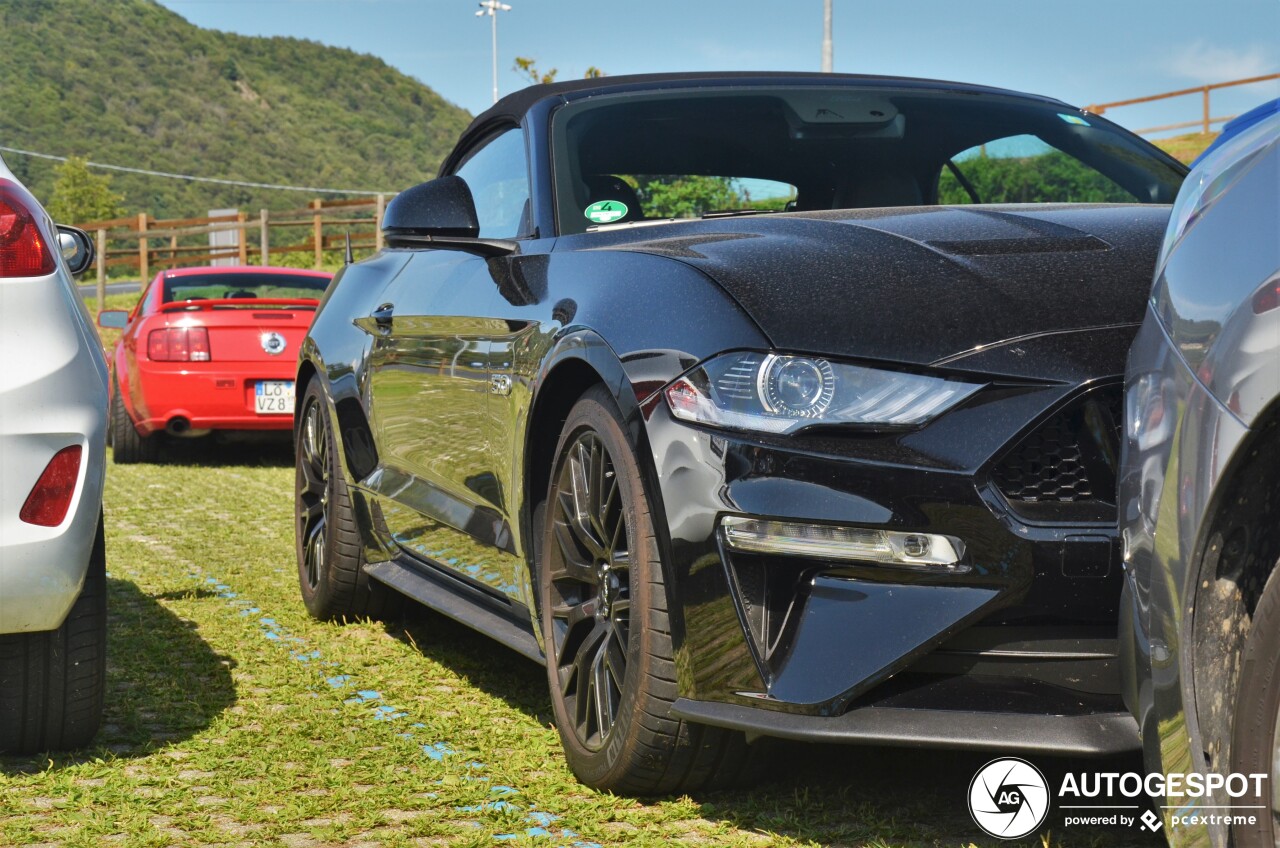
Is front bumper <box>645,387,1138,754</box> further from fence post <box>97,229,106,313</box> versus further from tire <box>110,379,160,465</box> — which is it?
fence post <box>97,229,106,313</box>

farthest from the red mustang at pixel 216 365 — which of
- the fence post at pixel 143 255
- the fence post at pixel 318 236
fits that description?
the fence post at pixel 143 255

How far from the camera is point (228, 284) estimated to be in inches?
501

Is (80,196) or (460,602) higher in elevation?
(80,196)

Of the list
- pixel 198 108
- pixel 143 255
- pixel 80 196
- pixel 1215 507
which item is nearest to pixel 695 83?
pixel 1215 507

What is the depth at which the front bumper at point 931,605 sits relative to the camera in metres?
2.70

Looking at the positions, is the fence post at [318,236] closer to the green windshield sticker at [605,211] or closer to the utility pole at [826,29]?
the utility pole at [826,29]

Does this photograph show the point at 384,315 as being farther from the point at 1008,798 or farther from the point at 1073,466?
the point at 1073,466

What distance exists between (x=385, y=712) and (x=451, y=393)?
867 mm

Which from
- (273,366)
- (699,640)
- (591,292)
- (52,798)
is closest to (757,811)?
(699,640)

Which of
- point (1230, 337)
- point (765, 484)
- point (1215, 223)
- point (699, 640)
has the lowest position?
point (699, 640)

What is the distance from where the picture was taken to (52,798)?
3.53m

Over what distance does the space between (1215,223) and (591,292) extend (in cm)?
153

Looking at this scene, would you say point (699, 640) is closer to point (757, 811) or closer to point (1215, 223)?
point (757, 811)

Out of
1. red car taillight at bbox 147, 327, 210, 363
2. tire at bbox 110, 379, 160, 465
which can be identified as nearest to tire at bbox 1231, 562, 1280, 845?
red car taillight at bbox 147, 327, 210, 363
